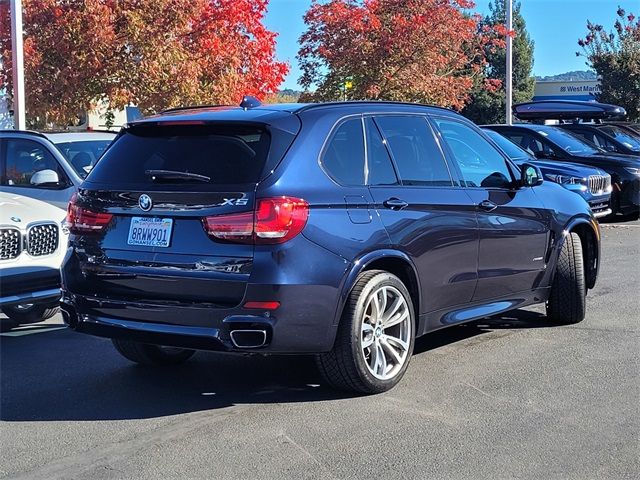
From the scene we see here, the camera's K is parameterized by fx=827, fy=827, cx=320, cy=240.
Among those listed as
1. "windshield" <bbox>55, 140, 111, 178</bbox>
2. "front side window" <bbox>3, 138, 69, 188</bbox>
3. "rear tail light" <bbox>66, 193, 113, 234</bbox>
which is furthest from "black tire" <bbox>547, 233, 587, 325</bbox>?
"front side window" <bbox>3, 138, 69, 188</bbox>

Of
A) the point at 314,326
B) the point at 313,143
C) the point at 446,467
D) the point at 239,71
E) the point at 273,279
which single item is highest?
the point at 239,71

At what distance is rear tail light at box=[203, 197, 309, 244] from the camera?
4.57 m

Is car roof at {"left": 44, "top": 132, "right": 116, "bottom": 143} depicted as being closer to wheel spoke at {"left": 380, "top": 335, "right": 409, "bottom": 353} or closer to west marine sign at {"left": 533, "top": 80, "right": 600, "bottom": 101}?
wheel spoke at {"left": 380, "top": 335, "right": 409, "bottom": 353}

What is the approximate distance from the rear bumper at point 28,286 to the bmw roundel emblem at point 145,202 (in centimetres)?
226

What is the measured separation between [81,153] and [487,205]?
4.86m

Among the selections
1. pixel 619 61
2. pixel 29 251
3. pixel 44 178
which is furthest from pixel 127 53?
pixel 619 61

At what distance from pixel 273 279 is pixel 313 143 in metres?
0.93

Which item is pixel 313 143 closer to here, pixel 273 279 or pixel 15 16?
pixel 273 279

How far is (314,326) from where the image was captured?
473cm

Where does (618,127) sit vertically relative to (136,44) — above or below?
below

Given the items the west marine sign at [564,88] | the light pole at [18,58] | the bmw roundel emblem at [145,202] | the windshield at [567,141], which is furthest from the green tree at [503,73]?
the bmw roundel emblem at [145,202]

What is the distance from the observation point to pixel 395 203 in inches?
208

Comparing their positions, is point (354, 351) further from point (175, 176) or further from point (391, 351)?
point (175, 176)

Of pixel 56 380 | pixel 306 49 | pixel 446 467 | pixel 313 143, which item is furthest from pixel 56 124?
pixel 446 467
